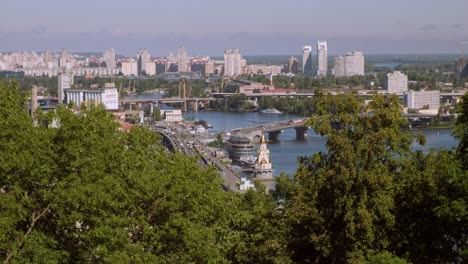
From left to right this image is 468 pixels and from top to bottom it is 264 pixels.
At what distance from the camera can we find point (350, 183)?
9.07ft

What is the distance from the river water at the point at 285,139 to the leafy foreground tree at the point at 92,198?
5.29m

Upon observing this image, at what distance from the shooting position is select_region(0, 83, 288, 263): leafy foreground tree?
2.38 metres

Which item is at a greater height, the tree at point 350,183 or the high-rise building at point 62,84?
the tree at point 350,183

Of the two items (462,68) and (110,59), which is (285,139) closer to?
(462,68)

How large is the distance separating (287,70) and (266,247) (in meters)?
42.5

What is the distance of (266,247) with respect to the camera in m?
2.98

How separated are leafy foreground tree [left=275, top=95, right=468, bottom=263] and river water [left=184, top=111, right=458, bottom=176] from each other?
4780 mm

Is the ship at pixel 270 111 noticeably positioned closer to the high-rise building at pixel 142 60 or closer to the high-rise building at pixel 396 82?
the high-rise building at pixel 396 82

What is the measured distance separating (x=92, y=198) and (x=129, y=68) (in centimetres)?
4264

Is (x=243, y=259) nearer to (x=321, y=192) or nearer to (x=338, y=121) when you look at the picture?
(x=321, y=192)

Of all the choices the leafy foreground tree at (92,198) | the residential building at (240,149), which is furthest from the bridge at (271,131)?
the leafy foreground tree at (92,198)

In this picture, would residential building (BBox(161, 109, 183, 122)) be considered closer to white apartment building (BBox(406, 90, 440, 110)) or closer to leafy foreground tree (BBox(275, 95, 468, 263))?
white apartment building (BBox(406, 90, 440, 110))

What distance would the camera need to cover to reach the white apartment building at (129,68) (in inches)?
1742

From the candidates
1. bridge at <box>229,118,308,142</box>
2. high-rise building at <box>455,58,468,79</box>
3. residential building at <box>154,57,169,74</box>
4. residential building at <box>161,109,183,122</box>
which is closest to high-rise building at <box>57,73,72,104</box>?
residential building at <box>161,109,183,122</box>
